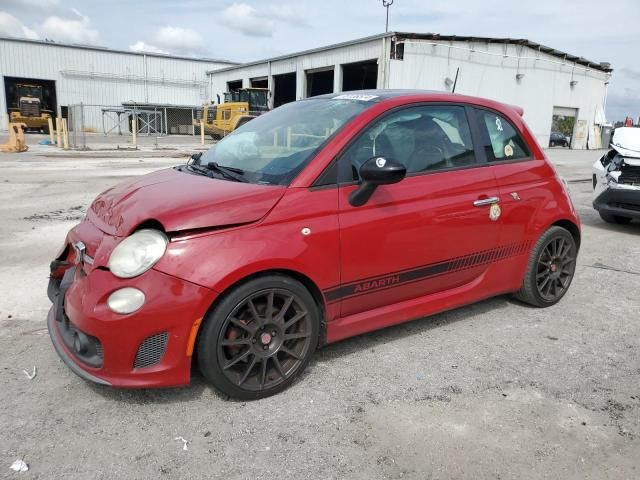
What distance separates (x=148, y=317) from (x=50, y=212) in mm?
6247

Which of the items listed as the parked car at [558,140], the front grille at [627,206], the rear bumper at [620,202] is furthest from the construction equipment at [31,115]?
the front grille at [627,206]

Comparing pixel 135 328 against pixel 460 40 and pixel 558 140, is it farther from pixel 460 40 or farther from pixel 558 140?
pixel 558 140

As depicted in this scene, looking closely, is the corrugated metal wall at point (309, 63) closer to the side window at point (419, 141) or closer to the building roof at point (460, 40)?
the building roof at point (460, 40)

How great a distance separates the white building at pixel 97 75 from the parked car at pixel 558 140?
28039 millimetres

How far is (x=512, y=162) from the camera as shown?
12.9 feet

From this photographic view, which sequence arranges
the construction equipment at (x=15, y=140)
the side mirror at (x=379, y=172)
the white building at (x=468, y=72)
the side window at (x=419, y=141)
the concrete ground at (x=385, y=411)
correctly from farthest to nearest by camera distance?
the white building at (x=468, y=72) → the construction equipment at (x=15, y=140) → the side window at (x=419, y=141) → the side mirror at (x=379, y=172) → the concrete ground at (x=385, y=411)

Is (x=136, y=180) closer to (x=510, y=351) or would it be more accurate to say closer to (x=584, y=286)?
(x=510, y=351)

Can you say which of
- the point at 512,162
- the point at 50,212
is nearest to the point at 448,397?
the point at 512,162

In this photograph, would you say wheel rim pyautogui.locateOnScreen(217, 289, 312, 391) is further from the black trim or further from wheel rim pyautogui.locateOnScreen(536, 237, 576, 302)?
wheel rim pyautogui.locateOnScreen(536, 237, 576, 302)

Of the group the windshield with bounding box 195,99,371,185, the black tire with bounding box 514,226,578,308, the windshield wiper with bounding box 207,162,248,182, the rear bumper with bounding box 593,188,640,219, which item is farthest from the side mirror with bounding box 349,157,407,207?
the rear bumper with bounding box 593,188,640,219

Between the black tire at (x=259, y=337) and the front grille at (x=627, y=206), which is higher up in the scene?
the front grille at (x=627, y=206)

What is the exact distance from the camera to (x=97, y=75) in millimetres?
43594

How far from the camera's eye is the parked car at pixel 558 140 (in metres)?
34.8

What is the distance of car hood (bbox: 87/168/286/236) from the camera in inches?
104
